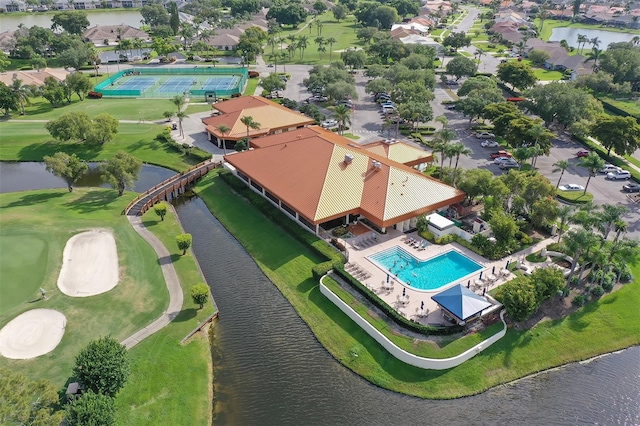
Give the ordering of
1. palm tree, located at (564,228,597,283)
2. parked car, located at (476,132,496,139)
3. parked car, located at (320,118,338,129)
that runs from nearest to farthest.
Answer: palm tree, located at (564,228,597,283) → parked car, located at (476,132,496,139) → parked car, located at (320,118,338,129)

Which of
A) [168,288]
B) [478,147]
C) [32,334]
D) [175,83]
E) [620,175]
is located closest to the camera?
[32,334]

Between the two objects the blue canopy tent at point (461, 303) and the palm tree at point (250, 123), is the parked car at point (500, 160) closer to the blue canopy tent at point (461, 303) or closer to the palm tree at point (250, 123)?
the blue canopy tent at point (461, 303)

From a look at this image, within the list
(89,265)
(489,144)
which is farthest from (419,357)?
(489,144)

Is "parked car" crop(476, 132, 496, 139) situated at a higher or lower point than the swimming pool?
higher

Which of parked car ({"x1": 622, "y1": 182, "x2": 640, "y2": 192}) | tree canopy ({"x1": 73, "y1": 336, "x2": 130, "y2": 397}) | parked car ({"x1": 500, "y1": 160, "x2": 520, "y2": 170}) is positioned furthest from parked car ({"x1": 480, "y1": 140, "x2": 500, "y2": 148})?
tree canopy ({"x1": 73, "y1": 336, "x2": 130, "y2": 397})

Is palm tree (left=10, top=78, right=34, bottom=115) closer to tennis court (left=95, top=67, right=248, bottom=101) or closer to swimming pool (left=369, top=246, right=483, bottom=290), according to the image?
tennis court (left=95, top=67, right=248, bottom=101)

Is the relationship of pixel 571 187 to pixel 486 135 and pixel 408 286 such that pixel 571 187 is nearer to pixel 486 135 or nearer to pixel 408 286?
pixel 486 135

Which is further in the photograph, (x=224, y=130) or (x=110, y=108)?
(x=110, y=108)
